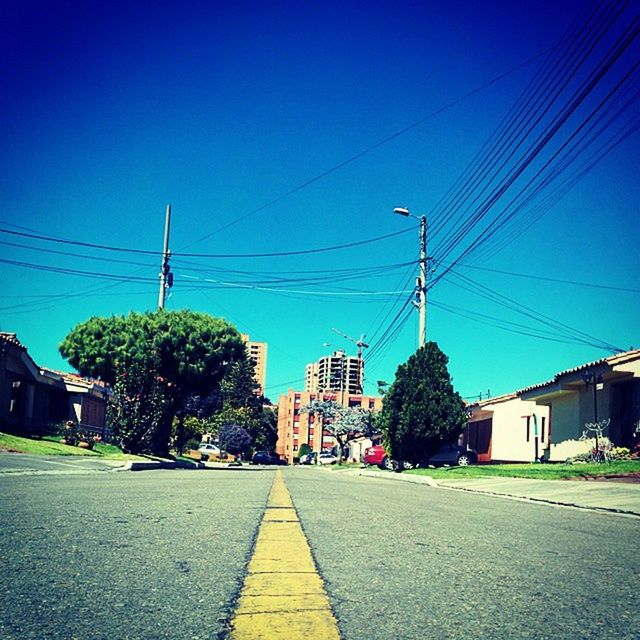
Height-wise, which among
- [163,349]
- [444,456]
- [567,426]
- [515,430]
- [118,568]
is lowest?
[444,456]

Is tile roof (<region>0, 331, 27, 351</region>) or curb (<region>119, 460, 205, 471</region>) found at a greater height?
tile roof (<region>0, 331, 27, 351</region>)

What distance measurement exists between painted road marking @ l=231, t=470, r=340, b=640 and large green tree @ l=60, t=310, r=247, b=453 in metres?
28.3

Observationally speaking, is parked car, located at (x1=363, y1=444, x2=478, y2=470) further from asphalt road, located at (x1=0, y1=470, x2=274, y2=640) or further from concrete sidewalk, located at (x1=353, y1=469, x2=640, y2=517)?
asphalt road, located at (x1=0, y1=470, x2=274, y2=640)

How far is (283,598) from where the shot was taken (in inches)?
110

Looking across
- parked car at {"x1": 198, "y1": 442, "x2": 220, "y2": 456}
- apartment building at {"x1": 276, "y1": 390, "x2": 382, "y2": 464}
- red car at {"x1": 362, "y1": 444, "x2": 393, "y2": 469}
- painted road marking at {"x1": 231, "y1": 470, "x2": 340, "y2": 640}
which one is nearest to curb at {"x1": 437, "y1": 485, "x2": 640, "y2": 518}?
painted road marking at {"x1": 231, "y1": 470, "x2": 340, "y2": 640}

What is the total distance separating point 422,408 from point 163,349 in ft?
42.7

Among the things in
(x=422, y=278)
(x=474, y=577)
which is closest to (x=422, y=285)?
(x=422, y=278)

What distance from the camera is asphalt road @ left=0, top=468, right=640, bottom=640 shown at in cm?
250

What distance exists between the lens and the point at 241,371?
95375 mm

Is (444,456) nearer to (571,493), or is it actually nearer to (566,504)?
(571,493)

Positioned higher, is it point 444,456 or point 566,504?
point 566,504

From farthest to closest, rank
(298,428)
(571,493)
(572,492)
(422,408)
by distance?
1. (298,428)
2. (422,408)
3. (572,492)
4. (571,493)

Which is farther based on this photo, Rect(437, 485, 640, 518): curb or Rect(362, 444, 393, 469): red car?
Rect(362, 444, 393, 469): red car

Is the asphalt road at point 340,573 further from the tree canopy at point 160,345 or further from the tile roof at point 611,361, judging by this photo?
the tree canopy at point 160,345
